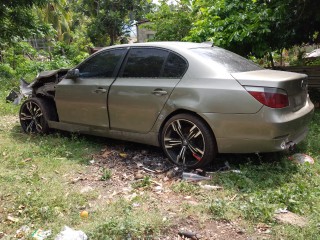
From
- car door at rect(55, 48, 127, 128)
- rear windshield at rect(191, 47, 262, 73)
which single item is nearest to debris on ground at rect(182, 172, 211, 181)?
rear windshield at rect(191, 47, 262, 73)

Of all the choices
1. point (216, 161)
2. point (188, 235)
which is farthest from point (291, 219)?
point (216, 161)

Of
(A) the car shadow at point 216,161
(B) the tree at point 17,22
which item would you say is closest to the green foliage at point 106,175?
(A) the car shadow at point 216,161

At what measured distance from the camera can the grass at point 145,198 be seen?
314 cm

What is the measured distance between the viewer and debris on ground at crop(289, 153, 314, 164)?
4527mm

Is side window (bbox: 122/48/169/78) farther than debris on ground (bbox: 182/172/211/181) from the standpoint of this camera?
Yes

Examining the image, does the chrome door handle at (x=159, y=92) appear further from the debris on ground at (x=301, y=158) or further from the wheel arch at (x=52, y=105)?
the wheel arch at (x=52, y=105)

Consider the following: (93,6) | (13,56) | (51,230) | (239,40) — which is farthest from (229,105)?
(93,6)

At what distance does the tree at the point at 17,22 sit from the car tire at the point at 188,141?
848cm

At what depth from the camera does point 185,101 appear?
4367mm

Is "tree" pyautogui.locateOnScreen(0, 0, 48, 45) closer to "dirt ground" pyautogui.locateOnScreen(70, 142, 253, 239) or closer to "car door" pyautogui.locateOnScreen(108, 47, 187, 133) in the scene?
"car door" pyautogui.locateOnScreen(108, 47, 187, 133)

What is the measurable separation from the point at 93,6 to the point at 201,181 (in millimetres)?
21944

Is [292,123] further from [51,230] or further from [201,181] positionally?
[51,230]

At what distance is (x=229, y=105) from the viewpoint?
13.4ft

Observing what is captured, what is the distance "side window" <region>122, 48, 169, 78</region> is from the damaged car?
1 centimetres
